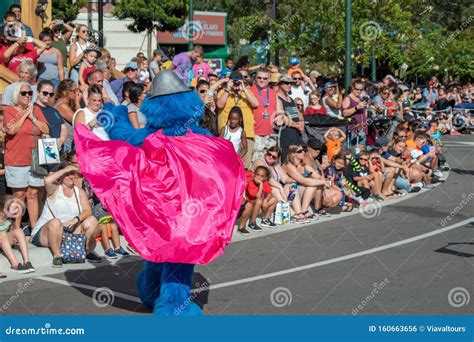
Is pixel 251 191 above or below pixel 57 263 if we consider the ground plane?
above

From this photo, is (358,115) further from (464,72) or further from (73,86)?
(464,72)

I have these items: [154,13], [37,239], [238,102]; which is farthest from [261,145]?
[154,13]

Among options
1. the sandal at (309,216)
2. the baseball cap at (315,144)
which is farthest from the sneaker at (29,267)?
the baseball cap at (315,144)

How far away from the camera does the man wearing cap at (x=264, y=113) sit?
14805mm

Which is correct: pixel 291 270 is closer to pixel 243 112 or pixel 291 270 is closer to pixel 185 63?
pixel 243 112

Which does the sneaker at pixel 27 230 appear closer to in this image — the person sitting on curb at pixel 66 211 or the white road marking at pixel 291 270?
the person sitting on curb at pixel 66 211

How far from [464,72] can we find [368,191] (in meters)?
29.1

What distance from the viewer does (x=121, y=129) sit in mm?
8375

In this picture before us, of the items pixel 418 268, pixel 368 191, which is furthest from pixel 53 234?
pixel 368 191

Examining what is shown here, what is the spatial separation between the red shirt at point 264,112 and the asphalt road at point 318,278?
1.93 m

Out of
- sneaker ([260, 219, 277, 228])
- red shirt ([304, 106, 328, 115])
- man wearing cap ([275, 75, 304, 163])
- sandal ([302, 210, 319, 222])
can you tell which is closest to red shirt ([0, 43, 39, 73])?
man wearing cap ([275, 75, 304, 163])

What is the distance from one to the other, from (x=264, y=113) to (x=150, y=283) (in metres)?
6.71

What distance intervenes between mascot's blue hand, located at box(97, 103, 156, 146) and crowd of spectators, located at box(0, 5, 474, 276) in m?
2.32

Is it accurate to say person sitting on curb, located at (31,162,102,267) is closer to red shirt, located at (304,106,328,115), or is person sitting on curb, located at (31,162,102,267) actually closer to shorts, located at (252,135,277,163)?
shorts, located at (252,135,277,163)
